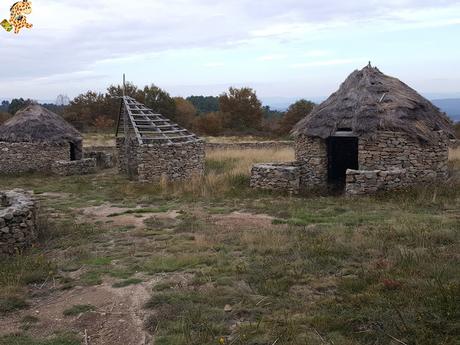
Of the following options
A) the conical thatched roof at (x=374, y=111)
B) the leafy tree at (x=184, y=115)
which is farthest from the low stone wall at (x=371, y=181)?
the leafy tree at (x=184, y=115)

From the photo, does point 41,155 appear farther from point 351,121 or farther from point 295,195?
point 351,121

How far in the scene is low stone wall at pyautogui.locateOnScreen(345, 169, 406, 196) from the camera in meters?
12.1

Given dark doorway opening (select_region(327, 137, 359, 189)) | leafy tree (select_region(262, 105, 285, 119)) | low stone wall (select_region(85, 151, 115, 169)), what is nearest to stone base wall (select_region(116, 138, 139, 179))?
low stone wall (select_region(85, 151, 115, 169))

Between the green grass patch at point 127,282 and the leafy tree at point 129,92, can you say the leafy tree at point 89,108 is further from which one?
the green grass patch at point 127,282

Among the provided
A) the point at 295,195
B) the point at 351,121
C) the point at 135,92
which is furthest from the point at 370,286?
the point at 135,92

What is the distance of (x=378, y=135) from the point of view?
13195 mm

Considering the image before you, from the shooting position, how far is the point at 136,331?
520 centimetres

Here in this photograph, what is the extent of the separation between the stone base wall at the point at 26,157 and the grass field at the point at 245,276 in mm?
9440

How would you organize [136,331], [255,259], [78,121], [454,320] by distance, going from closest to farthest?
[454,320], [136,331], [255,259], [78,121]

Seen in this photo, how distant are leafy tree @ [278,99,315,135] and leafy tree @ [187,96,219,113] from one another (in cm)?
2948

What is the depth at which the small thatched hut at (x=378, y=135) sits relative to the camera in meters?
13.0

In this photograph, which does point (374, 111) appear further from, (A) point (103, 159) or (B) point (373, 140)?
(A) point (103, 159)

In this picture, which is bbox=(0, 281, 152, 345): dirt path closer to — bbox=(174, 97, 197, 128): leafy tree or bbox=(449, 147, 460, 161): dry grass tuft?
bbox=(449, 147, 460, 161): dry grass tuft

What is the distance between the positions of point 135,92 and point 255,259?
41311 mm
